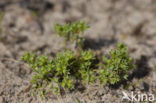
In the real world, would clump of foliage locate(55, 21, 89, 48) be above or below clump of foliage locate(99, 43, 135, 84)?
above

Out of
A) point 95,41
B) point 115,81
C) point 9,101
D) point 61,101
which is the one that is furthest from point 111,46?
point 9,101

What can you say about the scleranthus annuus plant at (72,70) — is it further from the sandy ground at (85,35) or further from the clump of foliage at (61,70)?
the sandy ground at (85,35)

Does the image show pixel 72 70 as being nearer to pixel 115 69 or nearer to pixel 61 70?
pixel 61 70

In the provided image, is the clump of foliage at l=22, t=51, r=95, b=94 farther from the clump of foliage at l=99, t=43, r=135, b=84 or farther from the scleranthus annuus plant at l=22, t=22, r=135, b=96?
the clump of foliage at l=99, t=43, r=135, b=84

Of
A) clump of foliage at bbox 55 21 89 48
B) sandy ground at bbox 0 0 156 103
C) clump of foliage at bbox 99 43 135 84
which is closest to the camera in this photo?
clump of foliage at bbox 99 43 135 84

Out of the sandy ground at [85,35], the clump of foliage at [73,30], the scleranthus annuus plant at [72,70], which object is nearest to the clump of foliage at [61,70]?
the scleranthus annuus plant at [72,70]

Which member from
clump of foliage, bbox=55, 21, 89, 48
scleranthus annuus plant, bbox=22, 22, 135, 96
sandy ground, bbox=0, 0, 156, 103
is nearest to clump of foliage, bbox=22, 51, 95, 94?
scleranthus annuus plant, bbox=22, 22, 135, 96
